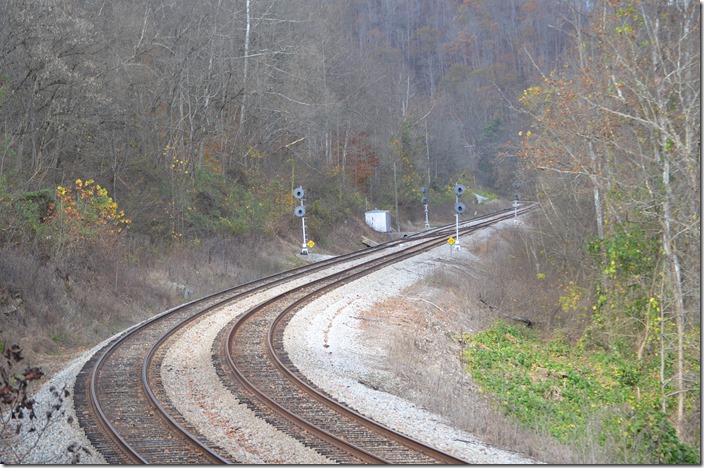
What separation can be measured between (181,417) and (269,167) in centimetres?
3031

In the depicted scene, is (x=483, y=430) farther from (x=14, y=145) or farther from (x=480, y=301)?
(x=14, y=145)

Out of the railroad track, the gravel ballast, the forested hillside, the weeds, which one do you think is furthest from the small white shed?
the railroad track

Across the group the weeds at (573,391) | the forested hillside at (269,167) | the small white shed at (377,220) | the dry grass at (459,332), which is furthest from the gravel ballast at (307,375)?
the small white shed at (377,220)

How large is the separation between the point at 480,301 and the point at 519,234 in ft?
26.3

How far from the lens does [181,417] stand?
33.7ft

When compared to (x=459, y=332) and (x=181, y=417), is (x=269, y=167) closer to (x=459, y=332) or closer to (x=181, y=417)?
(x=459, y=332)

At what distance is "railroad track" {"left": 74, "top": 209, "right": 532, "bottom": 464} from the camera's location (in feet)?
29.0

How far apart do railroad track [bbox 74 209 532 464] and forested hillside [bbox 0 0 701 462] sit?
8.64 feet

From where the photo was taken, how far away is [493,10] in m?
123

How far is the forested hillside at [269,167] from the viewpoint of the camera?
48.5ft

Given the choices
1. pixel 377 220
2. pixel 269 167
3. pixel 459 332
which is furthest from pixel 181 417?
pixel 377 220

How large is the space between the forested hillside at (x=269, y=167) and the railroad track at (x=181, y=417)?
8.64ft

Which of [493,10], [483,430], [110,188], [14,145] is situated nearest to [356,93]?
[110,188]

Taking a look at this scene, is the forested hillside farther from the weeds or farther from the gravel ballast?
the gravel ballast
